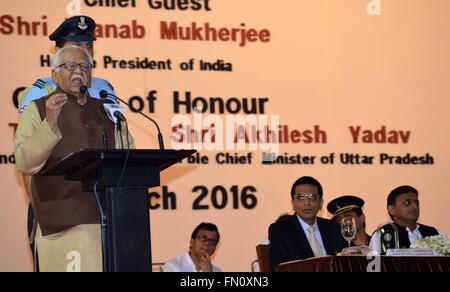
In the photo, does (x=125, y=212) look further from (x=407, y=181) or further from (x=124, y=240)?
(x=407, y=181)

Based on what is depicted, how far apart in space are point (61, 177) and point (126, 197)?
65cm

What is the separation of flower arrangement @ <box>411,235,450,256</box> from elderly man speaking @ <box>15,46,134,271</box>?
71.2 inches

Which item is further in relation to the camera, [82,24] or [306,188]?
[306,188]

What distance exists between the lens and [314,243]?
6.45 meters

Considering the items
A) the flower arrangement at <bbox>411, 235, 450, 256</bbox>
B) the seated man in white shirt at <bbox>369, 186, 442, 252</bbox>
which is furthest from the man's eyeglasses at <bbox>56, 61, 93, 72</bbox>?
the seated man in white shirt at <bbox>369, 186, 442, 252</bbox>

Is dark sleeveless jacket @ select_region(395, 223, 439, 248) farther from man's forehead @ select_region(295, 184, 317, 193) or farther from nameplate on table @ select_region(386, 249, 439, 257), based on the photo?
nameplate on table @ select_region(386, 249, 439, 257)

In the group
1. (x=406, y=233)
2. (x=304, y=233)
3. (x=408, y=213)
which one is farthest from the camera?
(x=408, y=213)

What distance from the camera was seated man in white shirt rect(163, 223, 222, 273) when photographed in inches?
285

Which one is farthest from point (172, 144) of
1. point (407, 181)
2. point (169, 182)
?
point (407, 181)

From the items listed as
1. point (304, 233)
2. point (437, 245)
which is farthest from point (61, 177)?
point (304, 233)

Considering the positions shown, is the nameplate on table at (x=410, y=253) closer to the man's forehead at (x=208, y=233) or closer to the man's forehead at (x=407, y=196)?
the man's forehead at (x=407, y=196)

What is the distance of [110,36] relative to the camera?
7.54 meters

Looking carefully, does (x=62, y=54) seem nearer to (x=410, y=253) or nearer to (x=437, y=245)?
(x=410, y=253)

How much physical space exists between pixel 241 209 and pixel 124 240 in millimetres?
3818
